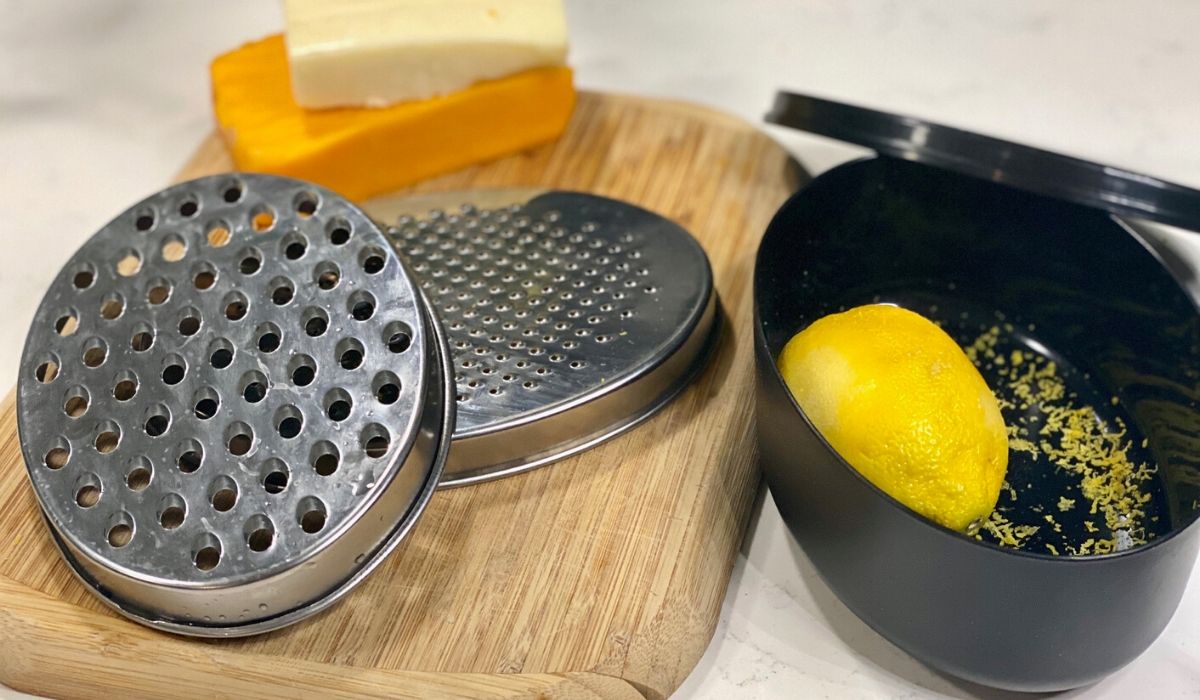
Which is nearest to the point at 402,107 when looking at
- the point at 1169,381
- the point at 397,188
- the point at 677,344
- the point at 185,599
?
the point at 397,188

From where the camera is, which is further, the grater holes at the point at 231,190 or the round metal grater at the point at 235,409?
the grater holes at the point at 231,190

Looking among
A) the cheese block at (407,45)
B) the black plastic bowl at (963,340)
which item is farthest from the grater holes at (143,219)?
the black plastic bowl at (963,340)

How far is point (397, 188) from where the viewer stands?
1.00 meters

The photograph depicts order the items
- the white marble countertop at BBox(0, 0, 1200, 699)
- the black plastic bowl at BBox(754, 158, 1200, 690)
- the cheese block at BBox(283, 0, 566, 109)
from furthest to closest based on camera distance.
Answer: the white marble countertop at BBox(0, 0, 1200, 699)
the cheese block at BBox(283, 0, 566, 109)
the black plastic bowl at BBox(754, 158, 1200, 690)

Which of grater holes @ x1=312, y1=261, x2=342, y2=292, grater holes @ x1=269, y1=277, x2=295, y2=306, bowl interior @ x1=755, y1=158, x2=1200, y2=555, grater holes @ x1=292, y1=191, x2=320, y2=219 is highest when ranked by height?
grater holes @ x1=292, y1=191, x2=320, y2=219

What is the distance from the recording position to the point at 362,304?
2.28 feet

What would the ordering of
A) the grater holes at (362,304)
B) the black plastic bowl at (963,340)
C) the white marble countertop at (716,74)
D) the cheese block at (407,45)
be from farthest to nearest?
the white marble countertop at (716,74), the cheese block at (407,45), the grater holes at (362,304), the black plastic bowl at (963,340)

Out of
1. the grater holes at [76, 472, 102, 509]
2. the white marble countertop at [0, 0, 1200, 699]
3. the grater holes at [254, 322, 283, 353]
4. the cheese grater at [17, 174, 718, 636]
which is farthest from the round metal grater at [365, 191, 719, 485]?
the white marble countertop at [0, 0, 1200, 699]

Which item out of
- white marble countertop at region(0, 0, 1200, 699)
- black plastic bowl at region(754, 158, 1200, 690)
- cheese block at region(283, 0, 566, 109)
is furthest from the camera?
white marble countertop at region(0, 0, 1200, 699)

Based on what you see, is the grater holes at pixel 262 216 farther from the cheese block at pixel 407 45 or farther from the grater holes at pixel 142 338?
the cheese block at pixel 407 45

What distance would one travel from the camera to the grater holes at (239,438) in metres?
0.65

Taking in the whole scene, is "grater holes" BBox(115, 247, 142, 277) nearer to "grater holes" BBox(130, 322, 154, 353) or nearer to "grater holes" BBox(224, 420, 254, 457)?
"grater holes" BBox(130, 322, 154, 353)

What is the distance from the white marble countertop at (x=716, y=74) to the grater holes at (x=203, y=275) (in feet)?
1.08

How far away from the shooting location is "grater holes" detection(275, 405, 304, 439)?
25.7 inches
